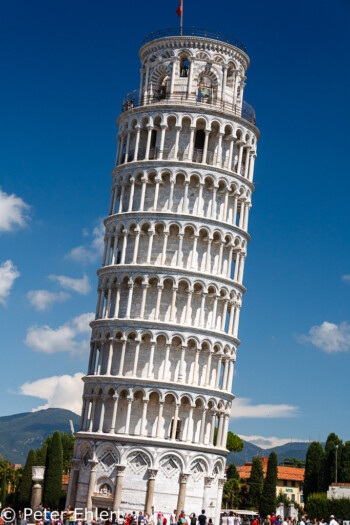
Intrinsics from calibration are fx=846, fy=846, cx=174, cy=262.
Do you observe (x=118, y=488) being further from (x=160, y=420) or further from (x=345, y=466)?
(x=345, y=466)

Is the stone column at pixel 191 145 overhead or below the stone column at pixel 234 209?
overhead

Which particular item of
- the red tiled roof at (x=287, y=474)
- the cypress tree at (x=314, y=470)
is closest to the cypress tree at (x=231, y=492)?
the cypress tree at (x=314, y=470)

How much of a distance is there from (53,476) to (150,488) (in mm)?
21643

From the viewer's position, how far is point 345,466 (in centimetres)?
9456

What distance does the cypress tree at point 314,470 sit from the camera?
9606 centimetres

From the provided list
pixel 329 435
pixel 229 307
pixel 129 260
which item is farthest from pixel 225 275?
pixel 329 435

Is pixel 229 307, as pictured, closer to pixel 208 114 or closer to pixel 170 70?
pixel 208 114

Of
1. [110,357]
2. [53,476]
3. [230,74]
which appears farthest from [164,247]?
[53,476]

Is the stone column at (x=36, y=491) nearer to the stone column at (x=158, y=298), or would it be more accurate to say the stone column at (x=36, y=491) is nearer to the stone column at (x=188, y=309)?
the stone column at (x=158, y=298)

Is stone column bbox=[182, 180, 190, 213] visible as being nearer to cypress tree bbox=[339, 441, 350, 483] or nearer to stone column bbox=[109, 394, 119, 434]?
stone column bbox=[109, 394, 119, 434]

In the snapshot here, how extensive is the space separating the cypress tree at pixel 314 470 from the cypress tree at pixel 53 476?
100 feet

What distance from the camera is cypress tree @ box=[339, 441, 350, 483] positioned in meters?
92.9

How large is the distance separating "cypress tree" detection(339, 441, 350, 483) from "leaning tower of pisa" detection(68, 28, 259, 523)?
33.4 m

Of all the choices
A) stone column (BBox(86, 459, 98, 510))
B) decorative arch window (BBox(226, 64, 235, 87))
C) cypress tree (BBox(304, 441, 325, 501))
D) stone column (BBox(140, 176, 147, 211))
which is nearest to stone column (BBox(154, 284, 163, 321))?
stone column (BBox(140, 176, 147, 211))
